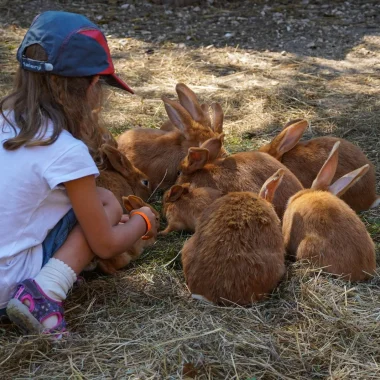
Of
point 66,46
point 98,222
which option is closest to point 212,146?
point 98,222

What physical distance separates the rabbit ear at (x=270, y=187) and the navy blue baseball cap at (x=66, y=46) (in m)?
1.26

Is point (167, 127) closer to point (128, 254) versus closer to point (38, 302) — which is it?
point (128, 254)

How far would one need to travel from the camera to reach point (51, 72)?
3172 millimetres

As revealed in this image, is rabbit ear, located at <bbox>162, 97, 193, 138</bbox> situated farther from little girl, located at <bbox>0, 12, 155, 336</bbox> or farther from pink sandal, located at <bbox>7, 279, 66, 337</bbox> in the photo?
pink sandal, located at <bbox>7, 279, 66, 337</bbox>

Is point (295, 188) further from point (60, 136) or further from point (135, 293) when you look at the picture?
point (60, 136)

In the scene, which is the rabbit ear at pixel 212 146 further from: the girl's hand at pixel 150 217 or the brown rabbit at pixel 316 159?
the girl's hand at pixel 150 217

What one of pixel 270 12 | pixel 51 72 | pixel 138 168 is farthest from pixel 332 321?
pixel 270 12

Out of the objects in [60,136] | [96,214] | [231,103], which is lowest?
[231,103]

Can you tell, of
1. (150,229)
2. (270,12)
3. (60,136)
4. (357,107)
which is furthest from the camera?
(270,12)

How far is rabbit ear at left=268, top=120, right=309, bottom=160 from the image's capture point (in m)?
4.67

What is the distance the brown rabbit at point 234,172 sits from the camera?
4270 millimetres

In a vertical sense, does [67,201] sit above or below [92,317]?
above

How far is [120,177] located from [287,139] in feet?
4.00

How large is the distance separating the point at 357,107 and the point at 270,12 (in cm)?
331
